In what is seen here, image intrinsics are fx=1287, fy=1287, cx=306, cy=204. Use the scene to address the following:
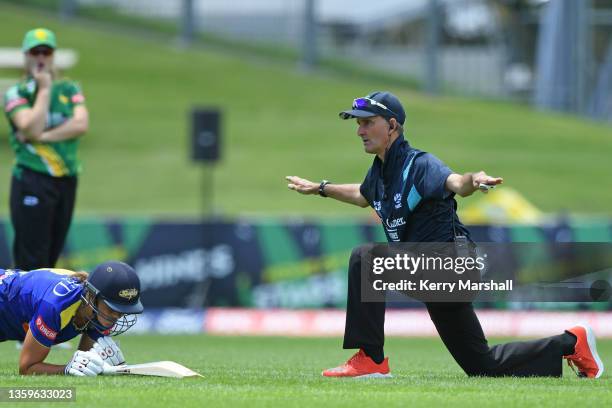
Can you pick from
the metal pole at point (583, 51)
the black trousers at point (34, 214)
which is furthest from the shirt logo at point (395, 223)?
the metal pole at point (583, 51)

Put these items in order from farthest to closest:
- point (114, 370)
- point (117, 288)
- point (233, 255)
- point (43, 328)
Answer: point (233, 255), point (114, 370), point (43, 328), point (117, 288)

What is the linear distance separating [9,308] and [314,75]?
37996mm

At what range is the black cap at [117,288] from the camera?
26.3 ft

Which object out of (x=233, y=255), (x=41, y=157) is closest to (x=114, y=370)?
(x=41, y=157)

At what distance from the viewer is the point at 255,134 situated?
134 feet

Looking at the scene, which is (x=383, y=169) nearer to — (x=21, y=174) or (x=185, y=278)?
(x=21, y=174)

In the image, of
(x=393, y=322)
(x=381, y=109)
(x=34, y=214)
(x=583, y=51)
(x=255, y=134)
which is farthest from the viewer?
(x=583, y=51)

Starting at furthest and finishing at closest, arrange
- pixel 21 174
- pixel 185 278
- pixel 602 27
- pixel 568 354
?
pixel 602 27 < pixel 185 278 < pixel 21 174 < pixel 568 354

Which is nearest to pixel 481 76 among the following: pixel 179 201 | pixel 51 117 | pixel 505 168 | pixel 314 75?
pixel 314 75

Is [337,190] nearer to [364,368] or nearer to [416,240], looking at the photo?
[416,240]

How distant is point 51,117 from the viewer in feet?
37.9

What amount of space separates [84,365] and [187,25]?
131ft

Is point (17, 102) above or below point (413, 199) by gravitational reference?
above

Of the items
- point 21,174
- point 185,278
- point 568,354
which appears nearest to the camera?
point 568,354
